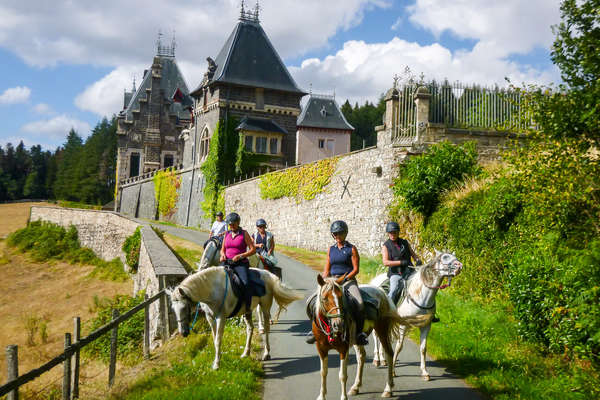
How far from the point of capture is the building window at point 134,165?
68438mm

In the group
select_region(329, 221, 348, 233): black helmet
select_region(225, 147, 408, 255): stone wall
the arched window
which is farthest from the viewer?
the arched window

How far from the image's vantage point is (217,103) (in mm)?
43875

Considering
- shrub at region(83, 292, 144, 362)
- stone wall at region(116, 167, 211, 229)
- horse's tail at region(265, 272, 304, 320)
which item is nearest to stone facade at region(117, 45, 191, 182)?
stone wall at region(116, 167, 211, 229)

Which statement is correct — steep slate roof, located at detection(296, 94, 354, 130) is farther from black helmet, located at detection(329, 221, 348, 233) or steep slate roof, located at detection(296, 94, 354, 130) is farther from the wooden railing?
black helmet, located at detection(329, 221, 348, 233)

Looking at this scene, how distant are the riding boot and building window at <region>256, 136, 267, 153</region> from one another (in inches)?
1492

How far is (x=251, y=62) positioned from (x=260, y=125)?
6404 millimetres

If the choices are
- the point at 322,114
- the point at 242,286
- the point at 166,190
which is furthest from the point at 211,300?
the point at 322,114

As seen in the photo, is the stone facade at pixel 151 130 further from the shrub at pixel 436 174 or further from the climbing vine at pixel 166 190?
the shrub at pixel 436 174

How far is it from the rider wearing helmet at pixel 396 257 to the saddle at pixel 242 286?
2229 mm

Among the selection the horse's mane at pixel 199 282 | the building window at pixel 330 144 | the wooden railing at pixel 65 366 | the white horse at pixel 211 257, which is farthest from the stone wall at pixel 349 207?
the building window at pixel 330 144

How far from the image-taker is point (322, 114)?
56406mm

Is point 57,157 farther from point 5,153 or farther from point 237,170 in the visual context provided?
point 237,170

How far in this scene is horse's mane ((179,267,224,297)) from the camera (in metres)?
7.98

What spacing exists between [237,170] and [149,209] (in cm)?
1896
